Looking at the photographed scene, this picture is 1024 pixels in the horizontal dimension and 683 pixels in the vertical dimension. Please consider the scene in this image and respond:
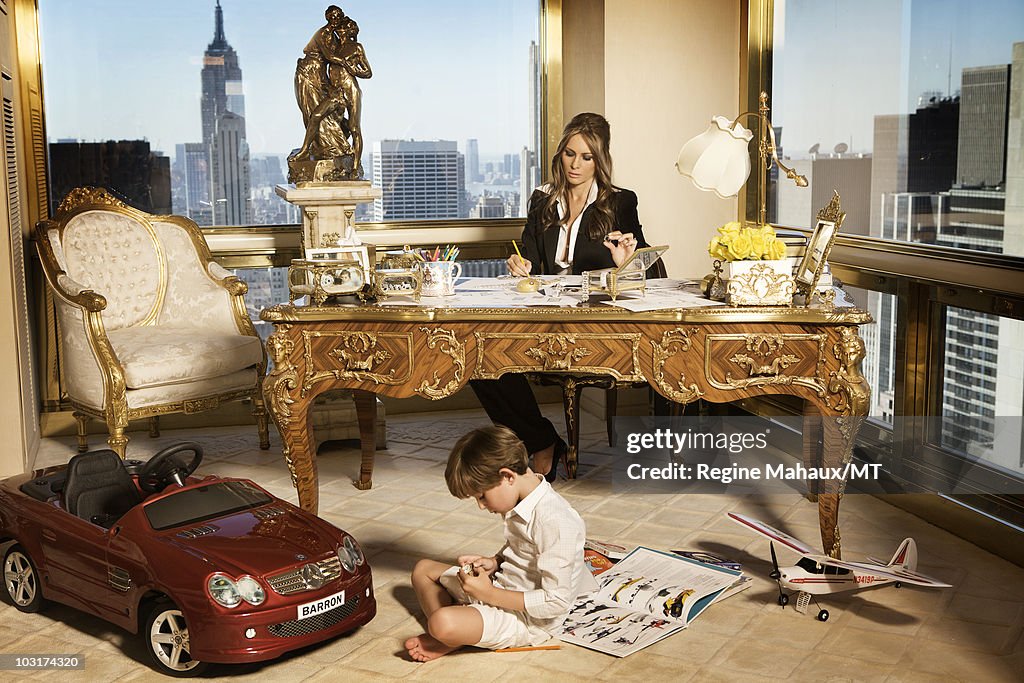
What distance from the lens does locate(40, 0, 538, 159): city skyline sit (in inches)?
210

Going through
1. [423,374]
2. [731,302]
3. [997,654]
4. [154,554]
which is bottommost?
[997,654]

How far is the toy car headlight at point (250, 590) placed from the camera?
276 centimetres

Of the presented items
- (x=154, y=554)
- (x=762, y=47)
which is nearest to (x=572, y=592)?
(x=154, y=554)

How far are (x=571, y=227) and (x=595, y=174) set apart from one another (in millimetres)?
242

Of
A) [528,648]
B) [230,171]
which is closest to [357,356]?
[528,648]

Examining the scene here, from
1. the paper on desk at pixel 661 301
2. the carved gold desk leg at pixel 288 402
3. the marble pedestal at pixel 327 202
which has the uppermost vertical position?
the marble pedestal at pixel 327 202

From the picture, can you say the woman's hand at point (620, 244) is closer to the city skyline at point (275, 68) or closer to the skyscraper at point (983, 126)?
the skyscraper at point (983, 126)

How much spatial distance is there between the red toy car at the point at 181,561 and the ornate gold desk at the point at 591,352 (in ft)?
1.55

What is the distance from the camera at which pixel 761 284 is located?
3.38m

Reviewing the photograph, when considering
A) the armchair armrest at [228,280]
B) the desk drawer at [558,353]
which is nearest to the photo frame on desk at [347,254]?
the desk drawer at [558,353]

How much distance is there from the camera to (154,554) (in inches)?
111

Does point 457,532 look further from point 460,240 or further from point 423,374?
point 460,240

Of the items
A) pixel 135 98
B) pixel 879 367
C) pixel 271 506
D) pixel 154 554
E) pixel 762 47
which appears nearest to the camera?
pixel 154 554

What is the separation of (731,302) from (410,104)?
287cm
